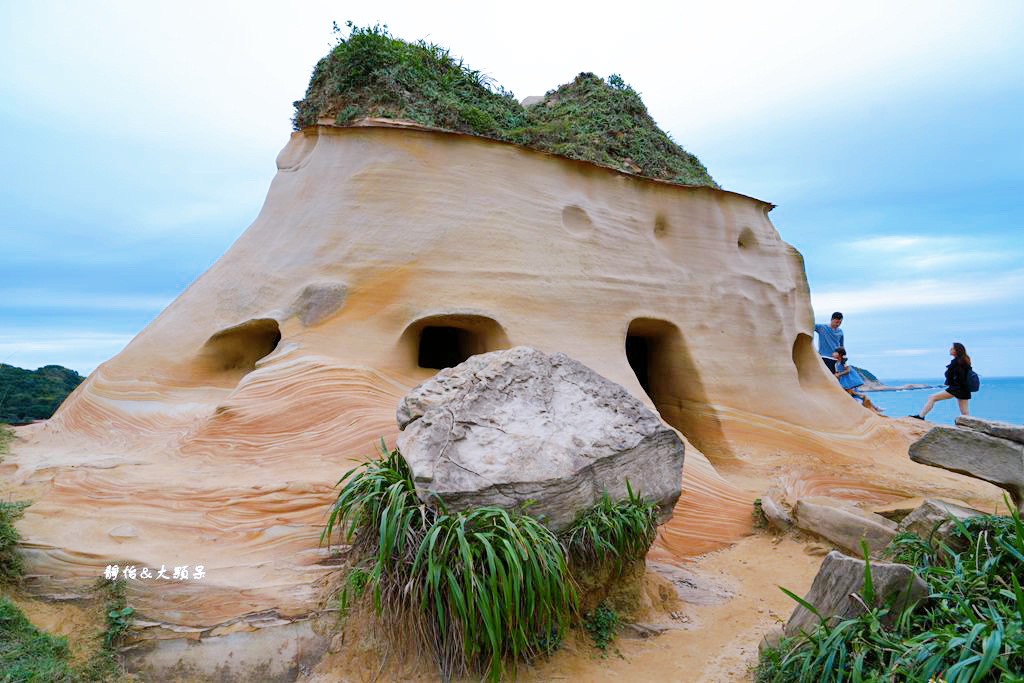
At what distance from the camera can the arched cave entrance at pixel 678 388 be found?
845 cm

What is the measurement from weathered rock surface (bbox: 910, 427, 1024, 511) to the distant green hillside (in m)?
10.5

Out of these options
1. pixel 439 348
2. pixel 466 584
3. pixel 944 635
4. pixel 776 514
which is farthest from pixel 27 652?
pixel 439 348

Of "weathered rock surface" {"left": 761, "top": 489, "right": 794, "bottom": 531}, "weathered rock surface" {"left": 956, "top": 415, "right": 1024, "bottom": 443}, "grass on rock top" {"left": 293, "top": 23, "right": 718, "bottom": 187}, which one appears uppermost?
"grass on rock top" {"left": 293, "top": 23, "right": 718, "bottom": 187}

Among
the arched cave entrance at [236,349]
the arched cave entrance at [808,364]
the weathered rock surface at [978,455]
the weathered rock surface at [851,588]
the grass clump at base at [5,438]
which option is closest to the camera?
the weathered rock surface at [851,588]

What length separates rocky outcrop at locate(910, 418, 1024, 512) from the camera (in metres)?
4.96

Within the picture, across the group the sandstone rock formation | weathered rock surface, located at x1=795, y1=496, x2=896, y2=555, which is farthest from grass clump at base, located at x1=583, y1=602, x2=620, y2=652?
weathered rock surface, located at x1=795, y1=496, x2=896, y2=555

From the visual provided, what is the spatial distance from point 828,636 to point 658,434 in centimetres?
171

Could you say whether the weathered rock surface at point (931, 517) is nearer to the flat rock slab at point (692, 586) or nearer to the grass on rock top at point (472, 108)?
the flat rock slab at point (692, 586)

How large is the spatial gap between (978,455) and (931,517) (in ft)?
3.98

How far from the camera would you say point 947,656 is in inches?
102

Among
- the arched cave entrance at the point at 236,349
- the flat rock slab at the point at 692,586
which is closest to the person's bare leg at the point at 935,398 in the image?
the flat rock slab at the point at 692,586

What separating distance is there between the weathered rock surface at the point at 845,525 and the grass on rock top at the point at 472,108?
17.0 feet

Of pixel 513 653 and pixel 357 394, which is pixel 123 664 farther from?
pixel 357 394

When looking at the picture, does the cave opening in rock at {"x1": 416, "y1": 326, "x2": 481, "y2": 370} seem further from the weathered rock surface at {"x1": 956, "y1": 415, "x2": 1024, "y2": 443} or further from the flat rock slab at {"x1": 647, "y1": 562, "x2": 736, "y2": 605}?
the weathered rock surface at {"x1": 956, "y1": 415, "x2": 1024, "y2": 443}
